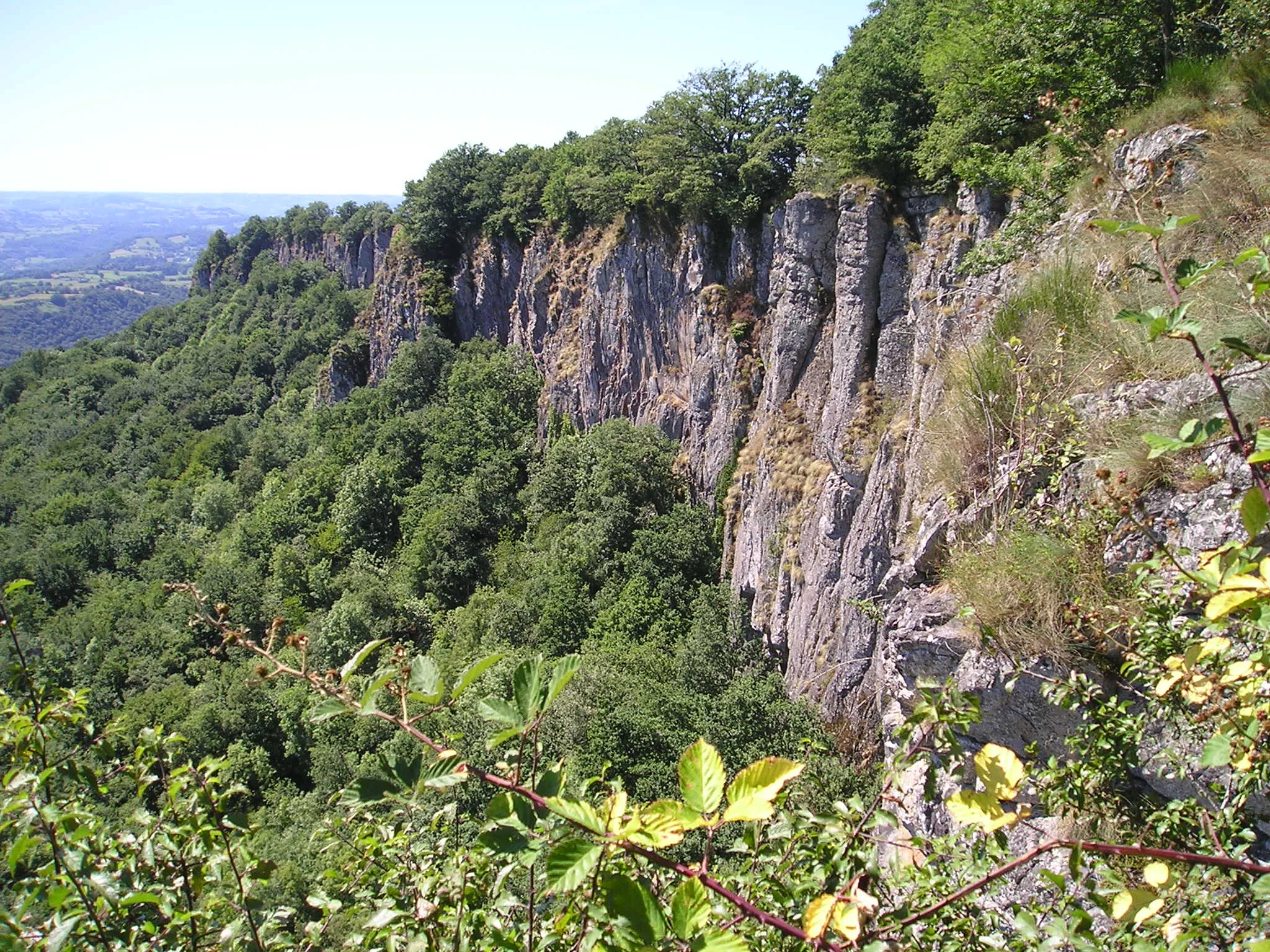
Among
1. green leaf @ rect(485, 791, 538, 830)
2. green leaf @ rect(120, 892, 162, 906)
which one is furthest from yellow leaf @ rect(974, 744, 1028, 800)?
green leaf @ rect(120, 892, 162, 906)

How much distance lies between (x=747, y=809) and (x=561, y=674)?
0.60m

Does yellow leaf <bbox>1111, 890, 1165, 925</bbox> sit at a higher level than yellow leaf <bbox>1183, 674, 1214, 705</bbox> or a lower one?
lower

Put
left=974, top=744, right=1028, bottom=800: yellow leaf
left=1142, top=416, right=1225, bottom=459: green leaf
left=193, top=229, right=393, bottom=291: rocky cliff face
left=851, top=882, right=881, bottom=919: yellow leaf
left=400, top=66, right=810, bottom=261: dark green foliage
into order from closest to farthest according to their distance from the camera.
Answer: left=851, top=882, right=881, bottom=919: yellow leaf, left=1142, top=416, right=1225, bottom=459: green leaf, left=974, top=744, right=1028, bottom=800: yellow leaf, left=400, top=66, right=810, bottom=261: dark green foliage, left=193, top=229, right=393, bottom=291: rocky cliff face

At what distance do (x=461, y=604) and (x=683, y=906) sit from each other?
94.0ft

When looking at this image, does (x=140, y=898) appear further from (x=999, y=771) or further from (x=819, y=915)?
(x=999, y=771)

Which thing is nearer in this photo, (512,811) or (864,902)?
(864,902)

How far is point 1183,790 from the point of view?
462 centimetres

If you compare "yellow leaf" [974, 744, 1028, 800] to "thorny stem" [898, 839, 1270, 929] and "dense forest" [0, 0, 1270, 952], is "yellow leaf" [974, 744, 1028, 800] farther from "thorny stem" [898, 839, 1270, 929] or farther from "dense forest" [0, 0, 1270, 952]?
"thorny stem" [898, 839, 1270, 929]

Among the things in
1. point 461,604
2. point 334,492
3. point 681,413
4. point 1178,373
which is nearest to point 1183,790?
point 1178,373

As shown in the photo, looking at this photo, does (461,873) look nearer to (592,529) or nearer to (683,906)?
(683,906)

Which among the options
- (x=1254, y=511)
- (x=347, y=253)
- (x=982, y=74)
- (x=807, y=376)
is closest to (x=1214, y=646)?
(x=1254, y=511)

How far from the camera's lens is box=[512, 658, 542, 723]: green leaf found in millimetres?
1908

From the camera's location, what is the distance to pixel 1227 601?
2051mm

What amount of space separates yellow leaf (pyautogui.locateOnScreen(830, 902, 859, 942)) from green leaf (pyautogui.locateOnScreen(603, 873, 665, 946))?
446 millimetres
